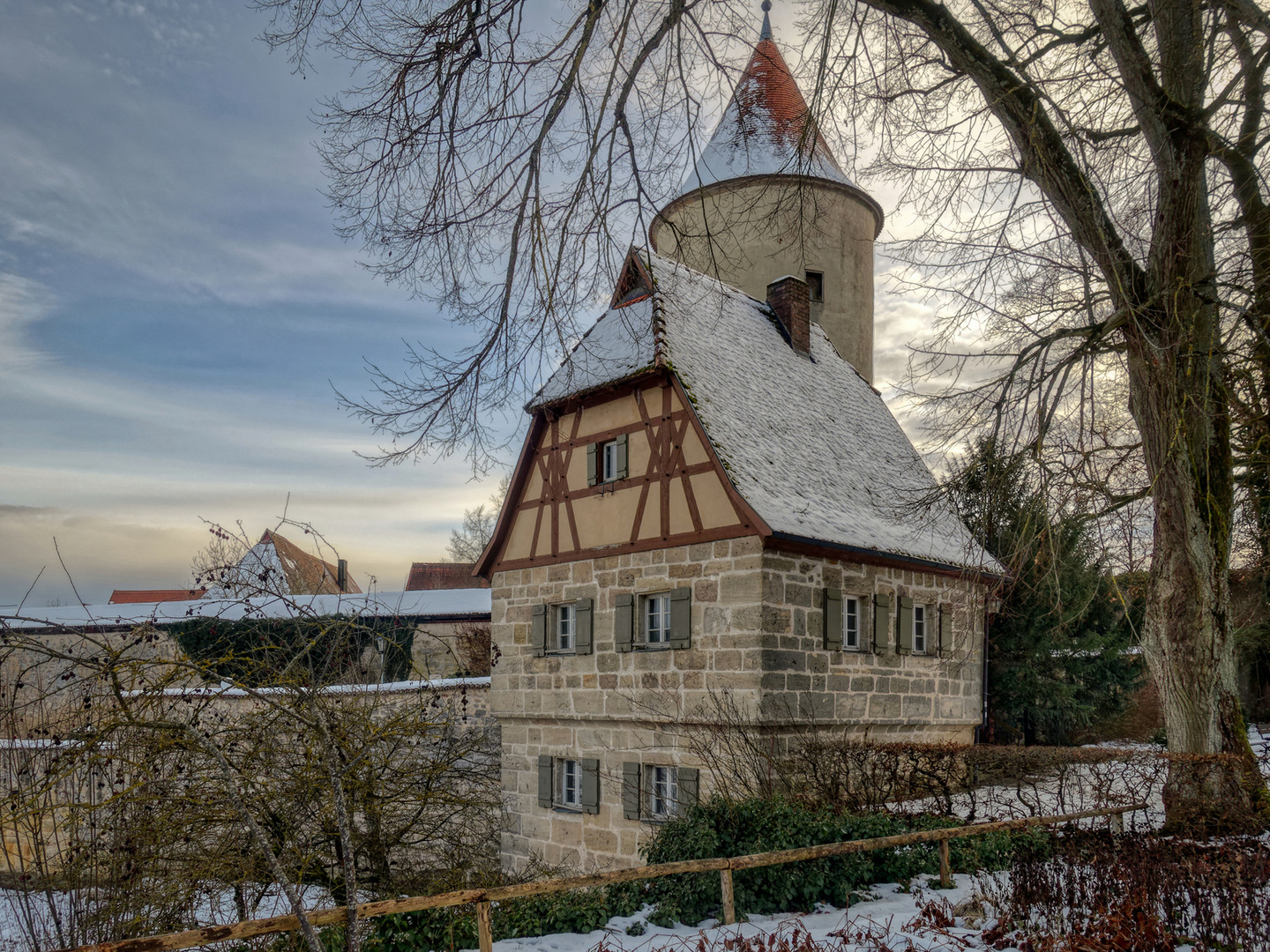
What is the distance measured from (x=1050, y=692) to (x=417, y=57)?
48.1 feet

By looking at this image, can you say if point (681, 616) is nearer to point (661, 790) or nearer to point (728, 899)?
point (661, 790)

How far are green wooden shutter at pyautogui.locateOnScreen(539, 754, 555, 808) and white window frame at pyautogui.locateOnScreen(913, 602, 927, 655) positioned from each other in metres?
4.92

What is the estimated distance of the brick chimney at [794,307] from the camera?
15.8 metres

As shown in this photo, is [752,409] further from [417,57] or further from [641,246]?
[417,57]

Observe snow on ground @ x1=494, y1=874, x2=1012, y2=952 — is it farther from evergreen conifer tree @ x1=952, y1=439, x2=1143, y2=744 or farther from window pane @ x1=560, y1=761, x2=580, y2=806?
evergreen conifer tree @ x1=952, y1=439, x2=1143, y2=744

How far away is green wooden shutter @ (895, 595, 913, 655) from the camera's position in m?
12.3

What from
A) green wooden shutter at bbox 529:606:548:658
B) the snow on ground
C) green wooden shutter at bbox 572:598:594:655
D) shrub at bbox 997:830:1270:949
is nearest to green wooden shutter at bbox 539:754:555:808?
green wooden shutter at bbox 529:606:548:658

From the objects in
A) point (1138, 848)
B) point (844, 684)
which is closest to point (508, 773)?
point (844, 684)

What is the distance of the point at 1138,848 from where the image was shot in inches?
247

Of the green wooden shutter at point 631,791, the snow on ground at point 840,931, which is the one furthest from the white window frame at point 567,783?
the snow on ground at point 840,931

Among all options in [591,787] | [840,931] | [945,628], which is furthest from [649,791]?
[840,931]

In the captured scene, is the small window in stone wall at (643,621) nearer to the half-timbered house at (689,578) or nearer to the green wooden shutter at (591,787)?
the half-timbered house at (689,578)

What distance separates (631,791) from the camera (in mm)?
11445

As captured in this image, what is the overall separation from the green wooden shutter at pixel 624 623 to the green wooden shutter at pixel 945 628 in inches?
171
